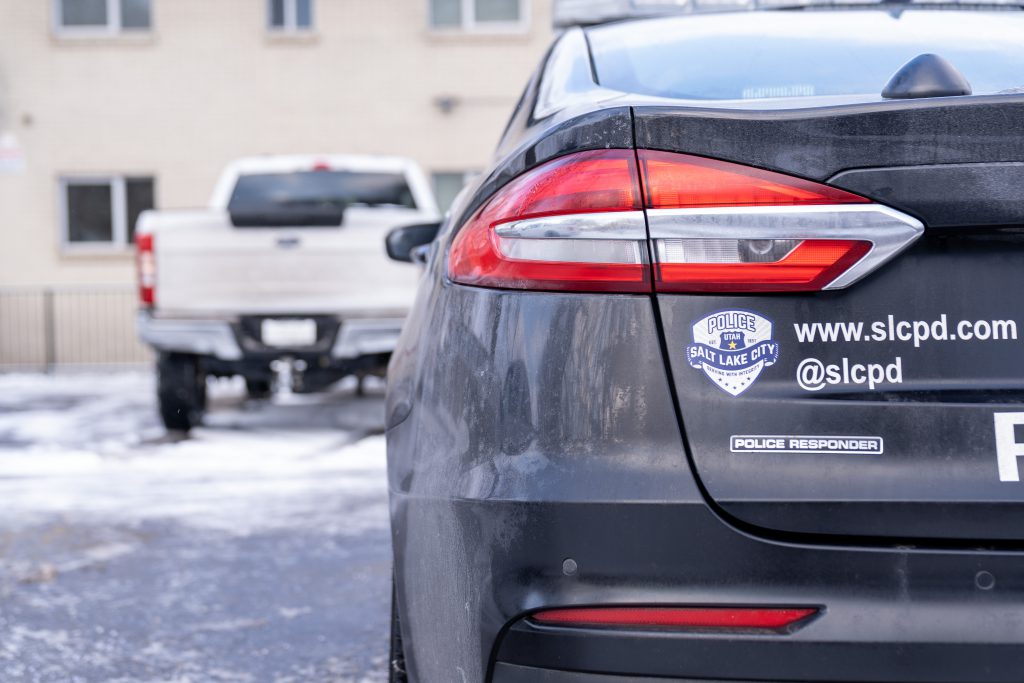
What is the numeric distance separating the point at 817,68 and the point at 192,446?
6.90 metres

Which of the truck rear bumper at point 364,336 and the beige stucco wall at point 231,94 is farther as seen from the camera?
the beige stucco wall at point 231,94

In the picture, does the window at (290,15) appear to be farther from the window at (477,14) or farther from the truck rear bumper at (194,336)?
the truck rear bumper at (194,336)

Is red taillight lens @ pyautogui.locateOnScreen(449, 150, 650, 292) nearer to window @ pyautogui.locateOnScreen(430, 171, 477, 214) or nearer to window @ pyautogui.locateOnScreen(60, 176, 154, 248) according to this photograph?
window @ pyautogui.locateOnScreen(430, 171, 477, 214)

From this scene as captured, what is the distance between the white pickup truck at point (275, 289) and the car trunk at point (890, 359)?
7.10 m

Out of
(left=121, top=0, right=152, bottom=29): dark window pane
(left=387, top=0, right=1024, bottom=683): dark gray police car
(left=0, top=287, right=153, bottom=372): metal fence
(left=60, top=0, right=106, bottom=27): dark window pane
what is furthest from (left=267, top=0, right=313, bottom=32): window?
(left=387, top=0, right=1024, bottom=683): dark gray police car

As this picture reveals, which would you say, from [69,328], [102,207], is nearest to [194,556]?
[69,328]

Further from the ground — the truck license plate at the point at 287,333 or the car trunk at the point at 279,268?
the car trunk at the point at 279,268

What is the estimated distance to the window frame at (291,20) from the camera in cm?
1895

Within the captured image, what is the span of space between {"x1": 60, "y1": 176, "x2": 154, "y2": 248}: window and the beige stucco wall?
0.65 ft

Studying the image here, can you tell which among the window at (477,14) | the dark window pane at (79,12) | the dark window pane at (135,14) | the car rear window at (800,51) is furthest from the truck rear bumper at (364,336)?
the dark window pane at (79,12)

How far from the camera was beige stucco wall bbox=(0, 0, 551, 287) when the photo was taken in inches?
741

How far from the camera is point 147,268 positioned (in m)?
→ 8.85

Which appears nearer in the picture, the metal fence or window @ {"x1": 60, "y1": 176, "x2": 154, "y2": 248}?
the metal fence

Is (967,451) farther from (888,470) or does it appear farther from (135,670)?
(135,670)
